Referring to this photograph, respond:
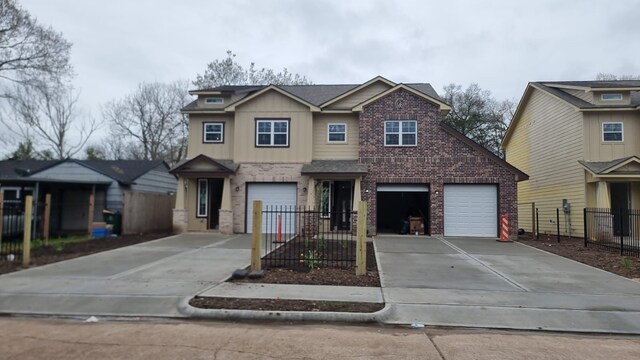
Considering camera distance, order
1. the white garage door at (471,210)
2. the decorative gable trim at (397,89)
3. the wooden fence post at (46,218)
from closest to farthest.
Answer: the wooden fence post at (46,218) < the white garage door at (471,210) < the decorative gable trim at (397,89)

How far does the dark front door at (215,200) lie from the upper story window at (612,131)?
17.8 metres

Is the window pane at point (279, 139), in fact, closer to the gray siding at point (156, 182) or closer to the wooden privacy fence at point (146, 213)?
the wooden privacy fence at point (146, 213)

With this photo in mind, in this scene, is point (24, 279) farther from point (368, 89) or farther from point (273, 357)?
point (368, 89)

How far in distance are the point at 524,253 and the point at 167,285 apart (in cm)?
1137

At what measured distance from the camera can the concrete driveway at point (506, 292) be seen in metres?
6.92

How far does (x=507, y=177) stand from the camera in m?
19.5

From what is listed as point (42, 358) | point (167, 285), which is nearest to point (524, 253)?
point (167, 285)

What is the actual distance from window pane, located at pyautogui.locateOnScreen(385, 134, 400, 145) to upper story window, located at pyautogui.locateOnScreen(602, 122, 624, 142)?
29.9 feet

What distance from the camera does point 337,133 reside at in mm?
21016

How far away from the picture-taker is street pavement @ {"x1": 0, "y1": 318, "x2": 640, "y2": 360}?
5305mm

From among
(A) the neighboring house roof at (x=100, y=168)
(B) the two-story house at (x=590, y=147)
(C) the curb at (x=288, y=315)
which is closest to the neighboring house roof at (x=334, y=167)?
(A) the neighboring house roof at (x=100, y=168)

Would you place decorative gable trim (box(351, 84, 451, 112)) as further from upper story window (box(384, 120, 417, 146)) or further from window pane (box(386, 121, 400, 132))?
window pane (box(386, 121, 400, 132))

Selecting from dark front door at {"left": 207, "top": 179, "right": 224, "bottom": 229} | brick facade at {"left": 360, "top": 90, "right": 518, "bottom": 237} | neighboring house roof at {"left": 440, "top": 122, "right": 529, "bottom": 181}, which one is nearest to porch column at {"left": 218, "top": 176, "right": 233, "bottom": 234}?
dark front door at {"left": 207, "top": 179, "right": 224, "bottom": 229}

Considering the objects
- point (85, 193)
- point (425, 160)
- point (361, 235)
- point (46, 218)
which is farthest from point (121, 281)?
point (85, 193)
